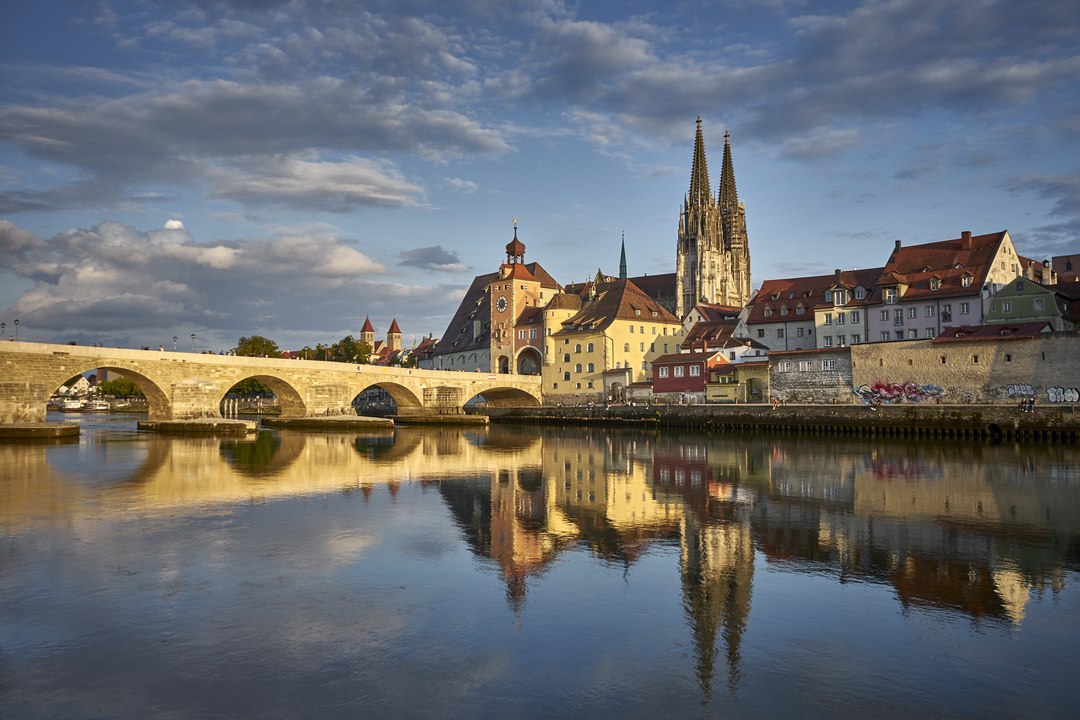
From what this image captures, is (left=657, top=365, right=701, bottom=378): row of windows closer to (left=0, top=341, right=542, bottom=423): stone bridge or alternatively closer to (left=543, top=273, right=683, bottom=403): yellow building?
(left=543, top=273, right=683, bottom=403): yellow building

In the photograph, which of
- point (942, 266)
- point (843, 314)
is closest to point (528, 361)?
point (843, 314)

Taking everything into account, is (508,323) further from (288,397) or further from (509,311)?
(288,397)

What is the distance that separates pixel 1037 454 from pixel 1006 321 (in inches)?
780

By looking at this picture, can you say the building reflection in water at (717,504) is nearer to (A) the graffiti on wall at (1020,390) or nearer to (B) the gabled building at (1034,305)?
(A) the graffiti on wall at (1020,390)

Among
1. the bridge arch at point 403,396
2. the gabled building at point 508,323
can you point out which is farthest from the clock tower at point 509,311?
the bridge arch at point 403,396

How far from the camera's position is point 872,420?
142 feet

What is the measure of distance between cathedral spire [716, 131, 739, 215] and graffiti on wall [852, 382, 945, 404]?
60.3m

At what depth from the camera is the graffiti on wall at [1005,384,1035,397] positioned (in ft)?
138

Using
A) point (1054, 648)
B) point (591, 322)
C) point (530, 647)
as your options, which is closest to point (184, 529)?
point (530, 647)

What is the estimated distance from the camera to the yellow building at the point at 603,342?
231 ft

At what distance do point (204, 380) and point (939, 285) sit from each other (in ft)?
159

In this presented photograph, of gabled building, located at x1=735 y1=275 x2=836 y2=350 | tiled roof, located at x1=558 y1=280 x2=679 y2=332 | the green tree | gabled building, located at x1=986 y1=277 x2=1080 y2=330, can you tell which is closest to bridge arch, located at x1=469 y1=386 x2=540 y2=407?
tiled roof, located at x1=558 y1=280 x2=679 y2=332

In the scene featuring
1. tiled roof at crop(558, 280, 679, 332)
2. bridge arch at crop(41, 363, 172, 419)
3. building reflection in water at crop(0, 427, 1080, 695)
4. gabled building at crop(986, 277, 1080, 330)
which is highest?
tiled roof at crop(558, 280, 679, 332)

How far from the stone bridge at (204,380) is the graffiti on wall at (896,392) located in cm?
3232
